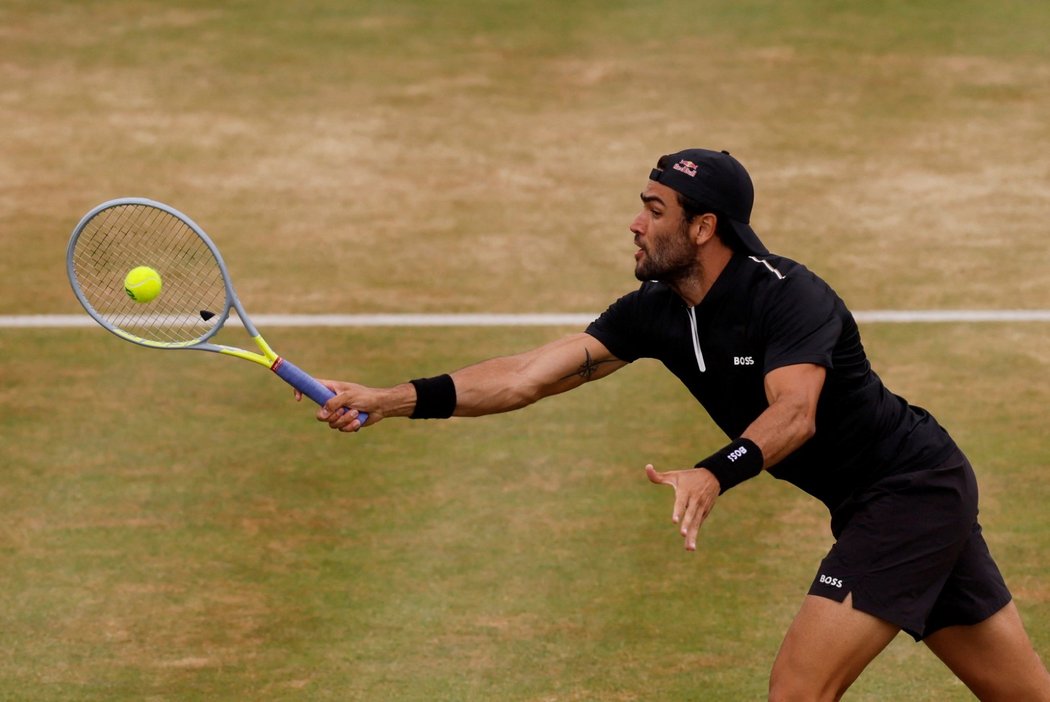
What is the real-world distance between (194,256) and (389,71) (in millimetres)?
6270

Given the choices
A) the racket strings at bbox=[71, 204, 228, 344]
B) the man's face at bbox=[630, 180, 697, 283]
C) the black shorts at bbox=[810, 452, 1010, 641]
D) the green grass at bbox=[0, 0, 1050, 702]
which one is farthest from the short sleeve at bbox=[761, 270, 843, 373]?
the racket strings at bbox=[71, 204, 228, 344]

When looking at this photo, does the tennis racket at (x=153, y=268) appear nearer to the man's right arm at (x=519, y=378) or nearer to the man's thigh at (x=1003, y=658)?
the man's right arm at (x=519, y=378)

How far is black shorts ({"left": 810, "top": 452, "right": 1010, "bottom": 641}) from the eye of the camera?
7508mm

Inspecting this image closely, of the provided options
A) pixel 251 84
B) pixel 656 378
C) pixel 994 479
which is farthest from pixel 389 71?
Result: pixel 994 479

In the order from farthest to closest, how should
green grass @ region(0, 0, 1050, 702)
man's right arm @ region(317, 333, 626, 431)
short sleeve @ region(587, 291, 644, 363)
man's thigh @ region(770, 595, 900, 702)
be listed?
green grass @ region(0, 0, 1050, 702) < man's right arm @ region(317, 333, 626, 431) < short sleeve @ region(587, 291, 644, 363) < man's thigh @ region(770, 595, 900, 702)

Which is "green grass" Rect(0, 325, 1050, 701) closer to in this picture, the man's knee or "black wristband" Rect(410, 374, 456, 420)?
"black wristband" Rect(410, 374, 456, 420)

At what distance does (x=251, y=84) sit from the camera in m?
18.9

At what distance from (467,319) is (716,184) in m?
6.66

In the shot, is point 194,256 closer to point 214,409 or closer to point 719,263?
point 214,409

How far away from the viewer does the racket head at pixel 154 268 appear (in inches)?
476

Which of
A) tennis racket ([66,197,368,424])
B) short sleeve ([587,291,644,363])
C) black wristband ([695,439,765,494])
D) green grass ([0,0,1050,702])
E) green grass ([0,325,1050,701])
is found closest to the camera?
black wristband ([695,439,765,494])

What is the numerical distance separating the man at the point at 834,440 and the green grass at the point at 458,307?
148cm

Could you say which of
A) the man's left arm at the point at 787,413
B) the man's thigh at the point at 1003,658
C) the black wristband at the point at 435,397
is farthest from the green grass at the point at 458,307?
the man's left arm at the point at 787,413

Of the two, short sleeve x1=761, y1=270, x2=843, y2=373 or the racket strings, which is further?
the racket strings
